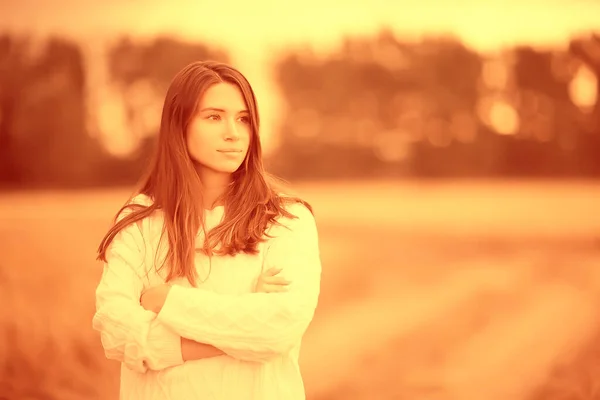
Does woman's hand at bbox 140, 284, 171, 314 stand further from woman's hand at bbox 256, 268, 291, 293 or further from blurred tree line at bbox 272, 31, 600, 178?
blurred tree line at bbox 272, 31, 600, 178

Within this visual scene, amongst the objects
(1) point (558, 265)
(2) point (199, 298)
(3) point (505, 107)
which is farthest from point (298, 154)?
(2) point (199, 298)

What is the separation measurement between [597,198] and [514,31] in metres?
1.01

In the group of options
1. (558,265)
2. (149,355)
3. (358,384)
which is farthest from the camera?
(558,265)

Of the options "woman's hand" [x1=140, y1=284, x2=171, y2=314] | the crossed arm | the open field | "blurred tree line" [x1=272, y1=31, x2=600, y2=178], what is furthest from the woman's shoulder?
"blurred tree line" [x1=272, y1=31, x2=600, y2=178]

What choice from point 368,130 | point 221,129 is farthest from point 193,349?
point 368,130

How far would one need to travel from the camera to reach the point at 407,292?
148 inches

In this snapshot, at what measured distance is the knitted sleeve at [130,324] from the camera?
153 cm

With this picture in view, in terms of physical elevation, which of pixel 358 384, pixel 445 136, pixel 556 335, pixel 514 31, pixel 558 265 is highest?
pixel 514 31

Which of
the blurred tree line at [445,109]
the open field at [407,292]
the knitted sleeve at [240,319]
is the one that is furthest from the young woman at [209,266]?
the blurred tree line at [445,109]

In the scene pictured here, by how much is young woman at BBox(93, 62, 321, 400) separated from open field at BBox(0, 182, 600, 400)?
207 cm

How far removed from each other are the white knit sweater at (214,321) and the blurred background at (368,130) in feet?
7.03

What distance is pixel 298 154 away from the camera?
391 cm

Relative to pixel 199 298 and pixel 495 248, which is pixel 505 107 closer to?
pixel 495 248

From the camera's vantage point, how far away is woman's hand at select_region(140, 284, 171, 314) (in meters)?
1.56
